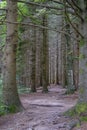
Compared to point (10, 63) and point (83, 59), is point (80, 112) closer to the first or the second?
point (83, 59)

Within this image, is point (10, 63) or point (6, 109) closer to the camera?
point (6, 109)

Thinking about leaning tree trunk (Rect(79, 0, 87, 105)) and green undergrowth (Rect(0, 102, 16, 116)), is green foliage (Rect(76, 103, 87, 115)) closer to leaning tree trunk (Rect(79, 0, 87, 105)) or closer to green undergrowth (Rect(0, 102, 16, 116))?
leaning tree trunk (Rect(79, 0, 87, 105))

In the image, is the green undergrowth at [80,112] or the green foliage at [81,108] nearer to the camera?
the green undergrowth at [80,112]

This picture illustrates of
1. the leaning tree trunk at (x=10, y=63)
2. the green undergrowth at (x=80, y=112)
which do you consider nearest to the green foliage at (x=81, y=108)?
the green undergrowth at (x=80, y=112)

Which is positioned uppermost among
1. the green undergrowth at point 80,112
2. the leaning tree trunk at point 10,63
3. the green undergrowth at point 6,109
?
the leaning tree trunk at point 10,63

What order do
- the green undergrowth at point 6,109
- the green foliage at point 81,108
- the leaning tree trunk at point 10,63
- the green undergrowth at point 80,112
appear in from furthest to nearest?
1. the leaning tree trunk at point 10,63
2. the green undergrowth at point 6,109
3. the green foliage at point 81,108
4. the green undergrowth at point 80,112

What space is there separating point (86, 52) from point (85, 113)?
5.21 ft

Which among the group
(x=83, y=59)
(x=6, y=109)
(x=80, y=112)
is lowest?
(x=6, y=109)

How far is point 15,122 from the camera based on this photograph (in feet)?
29.4

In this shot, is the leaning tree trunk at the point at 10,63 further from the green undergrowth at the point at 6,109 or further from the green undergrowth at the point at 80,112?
the green undergrowth at the point at 80,112

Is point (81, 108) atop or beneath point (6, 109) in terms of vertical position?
atop

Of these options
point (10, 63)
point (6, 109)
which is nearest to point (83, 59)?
point (10, 63)

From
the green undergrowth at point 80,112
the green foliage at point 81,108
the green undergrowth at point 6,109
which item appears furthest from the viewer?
the green undergrowth at point 6,109

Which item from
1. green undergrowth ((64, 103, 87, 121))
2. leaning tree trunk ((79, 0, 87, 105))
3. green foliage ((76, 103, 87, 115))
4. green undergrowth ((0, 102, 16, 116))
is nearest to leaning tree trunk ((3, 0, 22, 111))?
green undergrowth ((0, 102, 16, 116))
